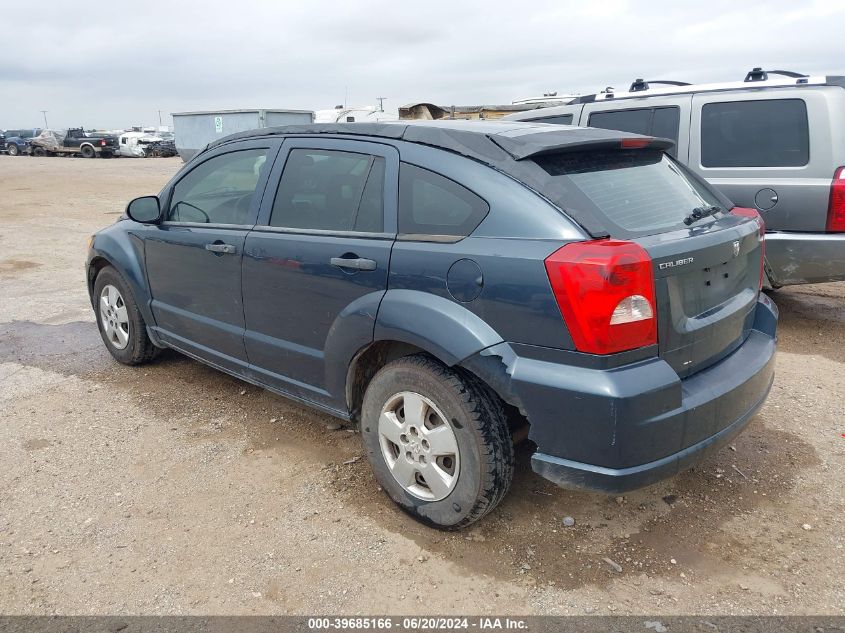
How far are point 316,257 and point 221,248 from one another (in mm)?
804

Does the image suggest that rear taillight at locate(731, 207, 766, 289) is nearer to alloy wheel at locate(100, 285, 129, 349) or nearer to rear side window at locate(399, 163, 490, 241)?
rear side window at locate(399, 163, 490, 241)

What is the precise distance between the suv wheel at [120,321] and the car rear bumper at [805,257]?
4.66m

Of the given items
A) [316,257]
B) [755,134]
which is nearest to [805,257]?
[755,134]

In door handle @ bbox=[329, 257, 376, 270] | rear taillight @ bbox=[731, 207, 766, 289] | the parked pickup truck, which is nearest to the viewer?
door handle @ bbox=[329, 257, 376, 270]

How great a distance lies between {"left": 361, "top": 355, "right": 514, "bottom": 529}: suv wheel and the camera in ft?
8.73

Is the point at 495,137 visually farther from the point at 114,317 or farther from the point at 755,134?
the point at 755,134

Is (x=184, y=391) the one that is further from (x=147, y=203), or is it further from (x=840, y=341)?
(x=840, y=341)

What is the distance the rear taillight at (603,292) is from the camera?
234 centimetres

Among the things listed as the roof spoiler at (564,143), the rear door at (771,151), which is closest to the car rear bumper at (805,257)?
the rear door at (771,151)

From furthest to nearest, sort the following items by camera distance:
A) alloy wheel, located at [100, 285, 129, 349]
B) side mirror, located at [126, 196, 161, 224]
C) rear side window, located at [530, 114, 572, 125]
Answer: rear side window, located at [530, 114, 572, 125]
alloy wheel, located at [100, 285, 129, 349]
side mirror, located at [126, 196, 161, 224]

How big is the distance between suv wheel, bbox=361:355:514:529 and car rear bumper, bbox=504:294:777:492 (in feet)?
0.66

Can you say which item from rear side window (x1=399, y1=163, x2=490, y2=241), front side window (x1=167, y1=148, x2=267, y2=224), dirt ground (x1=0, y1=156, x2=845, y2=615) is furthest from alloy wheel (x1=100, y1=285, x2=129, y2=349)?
rear side window (x1=399, y1=163, x2=490, y2=241)

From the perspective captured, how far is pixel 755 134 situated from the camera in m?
5.46

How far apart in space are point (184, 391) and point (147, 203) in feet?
4.10
